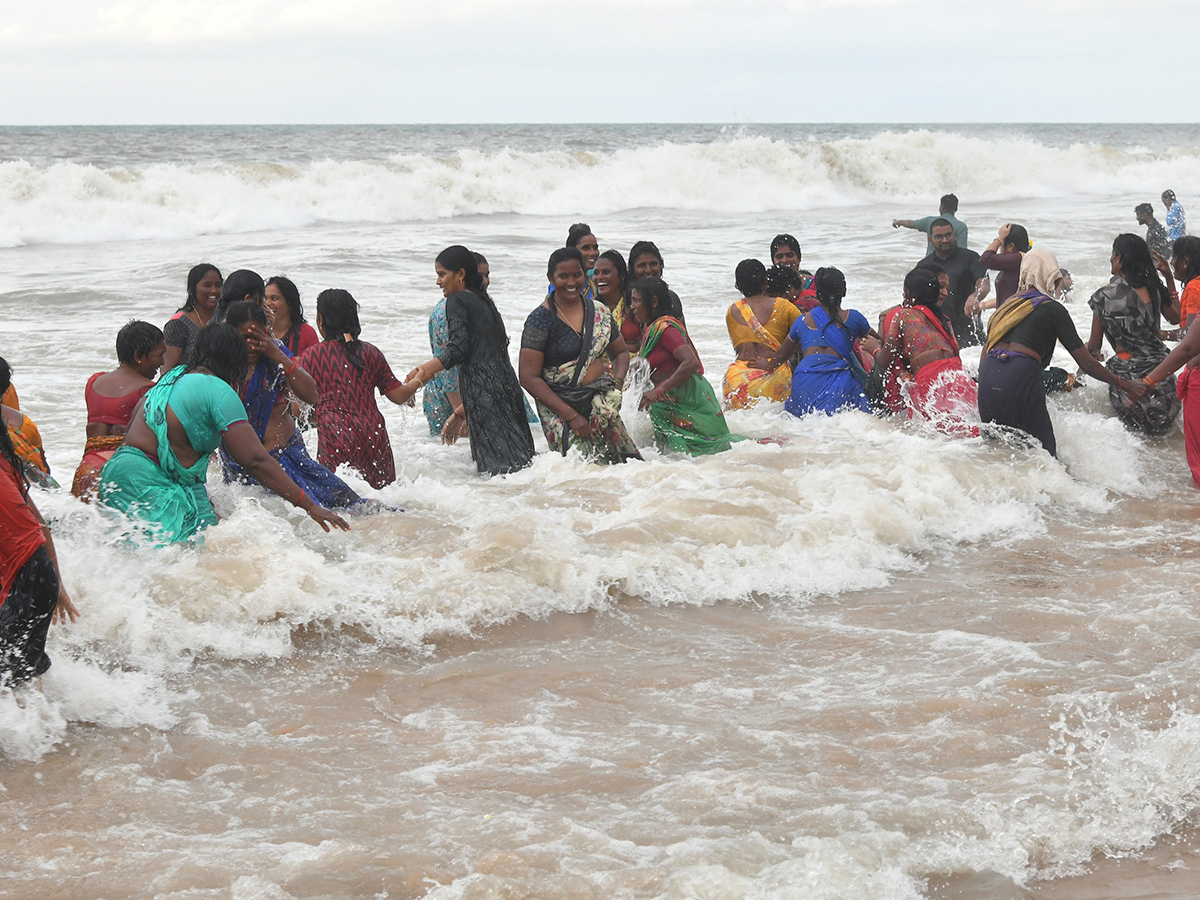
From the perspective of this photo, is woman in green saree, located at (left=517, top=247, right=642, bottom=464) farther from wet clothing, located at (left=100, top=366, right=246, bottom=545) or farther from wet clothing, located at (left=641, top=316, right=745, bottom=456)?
wet clothing, located at (left=100, top=366, right=246, bottom=545)

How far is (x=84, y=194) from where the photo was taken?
82.2 feet

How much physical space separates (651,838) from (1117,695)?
1.93 metres

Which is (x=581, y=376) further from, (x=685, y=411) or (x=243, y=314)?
(x=243, y=314)

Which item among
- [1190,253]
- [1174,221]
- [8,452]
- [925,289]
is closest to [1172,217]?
[1174,221]

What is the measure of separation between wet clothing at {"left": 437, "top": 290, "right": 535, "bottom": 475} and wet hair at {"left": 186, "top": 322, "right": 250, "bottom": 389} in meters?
1.81

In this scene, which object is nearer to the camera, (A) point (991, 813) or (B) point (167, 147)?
(A) point (991, 813)

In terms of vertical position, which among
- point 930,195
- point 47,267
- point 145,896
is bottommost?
point 145,896

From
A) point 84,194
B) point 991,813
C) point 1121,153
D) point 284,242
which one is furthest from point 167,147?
point 991,813

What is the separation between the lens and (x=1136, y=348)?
8.08 metres

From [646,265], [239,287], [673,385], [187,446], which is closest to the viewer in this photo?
[187,446]

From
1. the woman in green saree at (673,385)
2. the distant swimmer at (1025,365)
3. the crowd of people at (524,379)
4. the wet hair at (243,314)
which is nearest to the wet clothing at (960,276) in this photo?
the crowd of people at (524,379)

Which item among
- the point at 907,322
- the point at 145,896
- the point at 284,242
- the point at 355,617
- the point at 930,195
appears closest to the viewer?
the point at 145,896

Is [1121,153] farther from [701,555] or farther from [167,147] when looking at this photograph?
[701,555]

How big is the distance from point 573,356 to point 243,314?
1.98 meters
